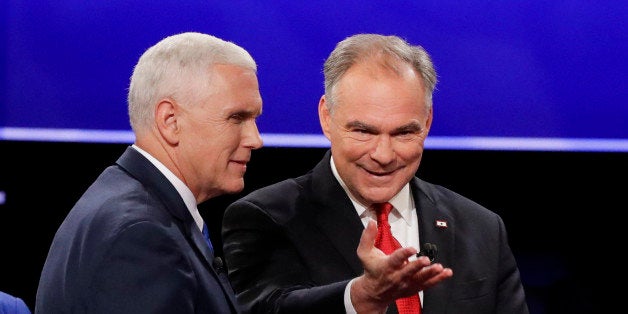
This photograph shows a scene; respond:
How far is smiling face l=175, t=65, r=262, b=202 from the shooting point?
2188mm

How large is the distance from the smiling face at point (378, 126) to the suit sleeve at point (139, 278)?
0.87 meters

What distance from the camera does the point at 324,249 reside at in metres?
2.67

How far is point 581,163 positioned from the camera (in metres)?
3.83

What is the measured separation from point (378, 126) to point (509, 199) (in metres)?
1.40

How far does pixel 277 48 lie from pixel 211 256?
5.98 feet

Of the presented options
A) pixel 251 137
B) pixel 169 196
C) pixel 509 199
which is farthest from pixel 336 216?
pixel 509 199

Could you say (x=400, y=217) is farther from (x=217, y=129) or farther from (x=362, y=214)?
(x=217, y=129)

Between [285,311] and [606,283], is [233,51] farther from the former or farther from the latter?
[606,283]

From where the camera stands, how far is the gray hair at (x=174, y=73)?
2170 millimetres

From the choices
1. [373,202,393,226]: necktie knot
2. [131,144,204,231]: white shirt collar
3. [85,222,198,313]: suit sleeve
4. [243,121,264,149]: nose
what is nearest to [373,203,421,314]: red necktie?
[373,202,393,226]: necktie knot

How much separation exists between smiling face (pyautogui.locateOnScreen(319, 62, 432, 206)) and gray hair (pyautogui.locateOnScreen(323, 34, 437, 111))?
0.07 ft

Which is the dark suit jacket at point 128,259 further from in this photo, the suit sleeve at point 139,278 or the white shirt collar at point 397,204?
the white shirt collar at point 397,204

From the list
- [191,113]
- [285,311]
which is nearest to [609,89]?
[285,311]

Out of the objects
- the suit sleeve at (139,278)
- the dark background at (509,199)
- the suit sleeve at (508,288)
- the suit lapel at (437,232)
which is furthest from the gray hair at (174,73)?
the dark background at (509,199)
